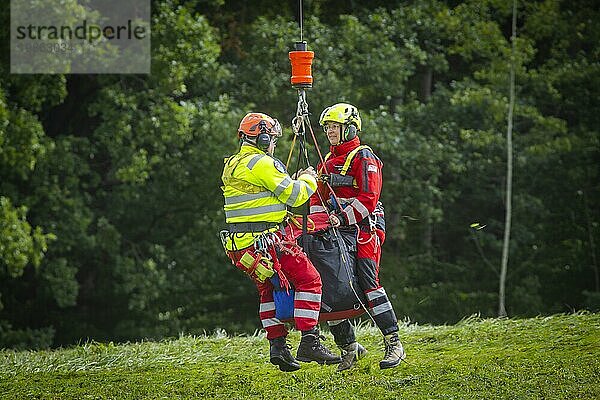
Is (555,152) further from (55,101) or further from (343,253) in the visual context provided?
(343,253)

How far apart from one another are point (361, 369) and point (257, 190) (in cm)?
174

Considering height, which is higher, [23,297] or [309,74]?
[309,74]

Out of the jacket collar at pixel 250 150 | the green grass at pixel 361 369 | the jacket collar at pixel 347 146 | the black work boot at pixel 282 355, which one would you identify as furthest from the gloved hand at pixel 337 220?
the green grass at pixel 361 369

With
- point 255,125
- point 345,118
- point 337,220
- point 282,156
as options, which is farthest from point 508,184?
point 255,125

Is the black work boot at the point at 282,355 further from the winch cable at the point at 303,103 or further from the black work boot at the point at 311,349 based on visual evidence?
the winch cable at the point at 303,103

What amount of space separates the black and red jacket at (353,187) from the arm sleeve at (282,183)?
14.4 inches

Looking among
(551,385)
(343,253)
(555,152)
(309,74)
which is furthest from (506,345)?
(555,152)

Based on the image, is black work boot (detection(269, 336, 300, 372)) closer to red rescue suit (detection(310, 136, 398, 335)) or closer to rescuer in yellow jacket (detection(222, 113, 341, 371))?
rescuer in yellow jacket (detection(222, 113, 341, 371))

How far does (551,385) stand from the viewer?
26.9 feet

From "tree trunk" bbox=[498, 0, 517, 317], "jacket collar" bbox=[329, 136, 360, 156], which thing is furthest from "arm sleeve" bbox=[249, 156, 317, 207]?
"tree trunk" bbox=[498, 0, 517, 317]

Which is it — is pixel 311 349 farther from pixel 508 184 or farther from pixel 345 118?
pixel 508 184

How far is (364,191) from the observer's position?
784 centimetres

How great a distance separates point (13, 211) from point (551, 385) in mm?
10498

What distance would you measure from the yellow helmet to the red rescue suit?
0.23ft
